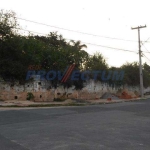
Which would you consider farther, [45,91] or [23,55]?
[45,91]

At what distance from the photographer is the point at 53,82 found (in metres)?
27.3

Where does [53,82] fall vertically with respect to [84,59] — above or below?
below

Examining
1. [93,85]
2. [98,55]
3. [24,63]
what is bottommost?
[93,85]

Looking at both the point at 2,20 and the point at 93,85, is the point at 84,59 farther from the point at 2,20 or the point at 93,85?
the point at 2,20

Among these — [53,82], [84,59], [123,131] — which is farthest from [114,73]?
[123,131]

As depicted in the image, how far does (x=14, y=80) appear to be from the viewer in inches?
933

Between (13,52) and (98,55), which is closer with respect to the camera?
(13,52)

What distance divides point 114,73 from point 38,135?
3095cm

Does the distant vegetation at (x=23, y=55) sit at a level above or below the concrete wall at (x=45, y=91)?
above

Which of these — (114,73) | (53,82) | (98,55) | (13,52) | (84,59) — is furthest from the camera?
(98,55)

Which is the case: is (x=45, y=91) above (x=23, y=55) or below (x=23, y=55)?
below

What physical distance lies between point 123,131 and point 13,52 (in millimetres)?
16326

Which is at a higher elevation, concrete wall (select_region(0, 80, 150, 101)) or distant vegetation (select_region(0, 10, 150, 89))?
distant vegetation (select_region(0, 10, 150, 89))

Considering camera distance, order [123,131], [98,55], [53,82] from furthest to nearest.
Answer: [98,55], [53,82], [123,131]
